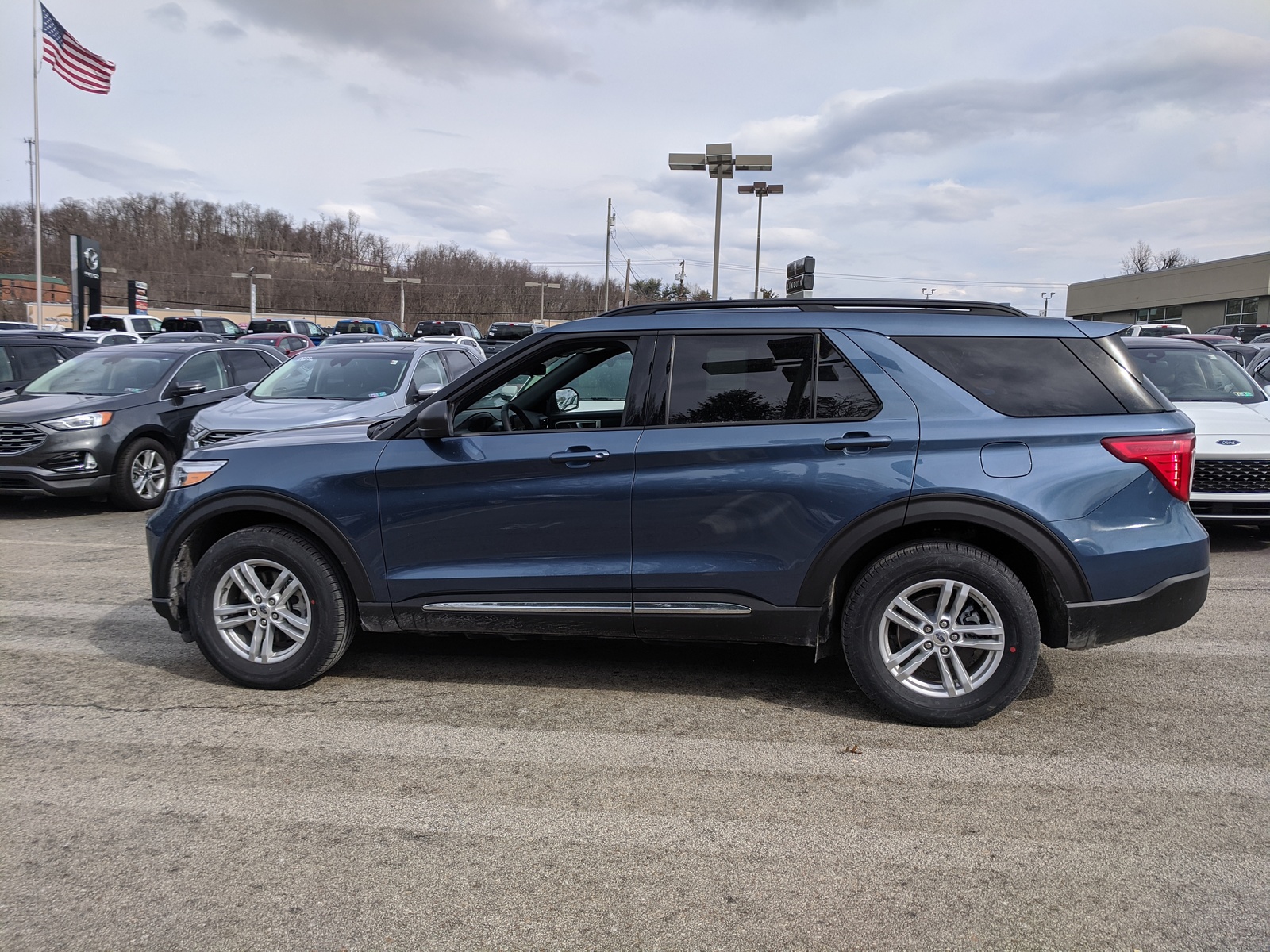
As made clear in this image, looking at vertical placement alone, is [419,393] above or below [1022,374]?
below

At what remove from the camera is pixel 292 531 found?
4.49 metres

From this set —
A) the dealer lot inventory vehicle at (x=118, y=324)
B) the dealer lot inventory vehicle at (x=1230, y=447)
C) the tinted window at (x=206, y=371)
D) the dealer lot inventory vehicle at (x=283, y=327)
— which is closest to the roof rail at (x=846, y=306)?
the dealer lot inventory vehicle at (x=1230, y=447)

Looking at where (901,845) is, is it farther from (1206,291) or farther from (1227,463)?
(1206,291)

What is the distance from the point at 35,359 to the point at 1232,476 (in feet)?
45.6

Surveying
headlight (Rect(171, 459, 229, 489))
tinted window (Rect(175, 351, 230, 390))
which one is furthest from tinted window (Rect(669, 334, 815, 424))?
tinted window (Rect(175, 351, 230, 390))

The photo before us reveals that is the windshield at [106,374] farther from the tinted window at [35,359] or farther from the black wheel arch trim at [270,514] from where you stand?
the black wheel arch trim at [270,514]

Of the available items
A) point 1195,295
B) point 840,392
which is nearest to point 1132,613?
point 840,392

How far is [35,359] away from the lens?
12211mm

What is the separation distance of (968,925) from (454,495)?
273cm

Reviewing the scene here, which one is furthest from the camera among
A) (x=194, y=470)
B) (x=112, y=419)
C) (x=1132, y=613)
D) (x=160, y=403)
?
(x=160, y=403)

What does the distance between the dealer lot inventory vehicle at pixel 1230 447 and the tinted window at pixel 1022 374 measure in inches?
138

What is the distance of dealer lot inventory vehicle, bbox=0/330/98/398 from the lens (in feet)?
38.8

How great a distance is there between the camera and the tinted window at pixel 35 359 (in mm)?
12047

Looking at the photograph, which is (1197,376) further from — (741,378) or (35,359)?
(35,359)
